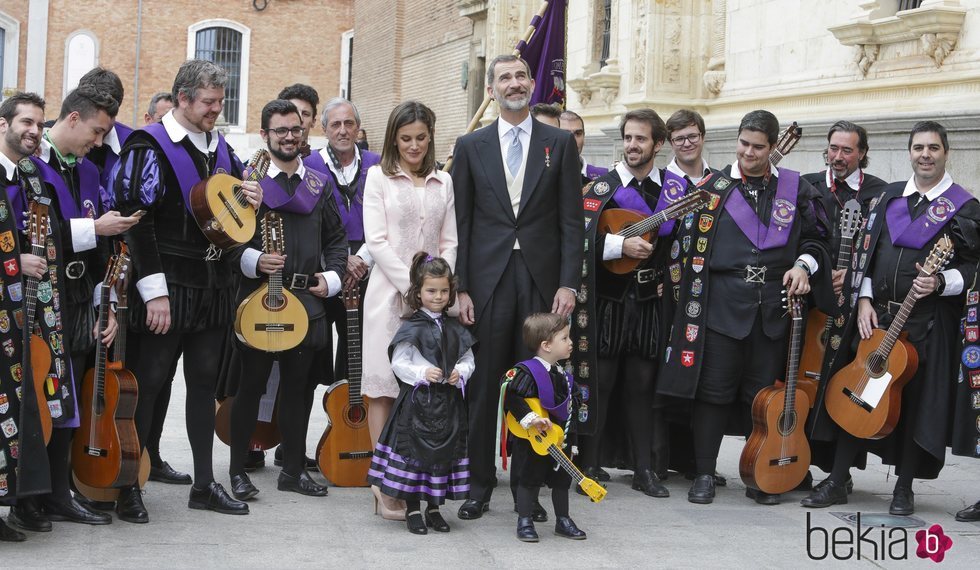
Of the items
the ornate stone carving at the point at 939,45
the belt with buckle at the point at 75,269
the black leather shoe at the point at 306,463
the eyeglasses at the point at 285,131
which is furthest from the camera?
the ornate stone carving at the point at 939,45

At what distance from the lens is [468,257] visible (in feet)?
20.4

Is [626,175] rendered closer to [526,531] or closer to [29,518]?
[526,531]

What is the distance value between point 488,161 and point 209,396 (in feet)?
5.78

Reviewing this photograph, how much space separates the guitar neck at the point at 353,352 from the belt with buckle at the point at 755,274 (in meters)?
2.07

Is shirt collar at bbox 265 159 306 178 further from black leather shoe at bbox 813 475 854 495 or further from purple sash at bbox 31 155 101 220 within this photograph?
black leather shoe at bbox 813 475 854 495

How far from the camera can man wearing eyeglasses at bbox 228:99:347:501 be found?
248 inches

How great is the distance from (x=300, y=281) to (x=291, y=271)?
0.22ft

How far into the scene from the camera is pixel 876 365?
657 cm

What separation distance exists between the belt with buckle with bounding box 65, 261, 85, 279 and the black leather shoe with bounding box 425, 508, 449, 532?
191 centimetres

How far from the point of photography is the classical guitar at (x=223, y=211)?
567 cm

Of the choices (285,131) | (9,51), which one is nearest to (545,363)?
(285,131)

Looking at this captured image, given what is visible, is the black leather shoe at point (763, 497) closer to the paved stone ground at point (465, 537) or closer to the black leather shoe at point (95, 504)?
the paved stone ground at point (465, 537)

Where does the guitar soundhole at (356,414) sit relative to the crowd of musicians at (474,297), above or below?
below

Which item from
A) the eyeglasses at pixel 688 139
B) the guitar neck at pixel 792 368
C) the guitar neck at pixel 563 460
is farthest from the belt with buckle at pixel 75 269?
the guitar neck at pixel 792 368
